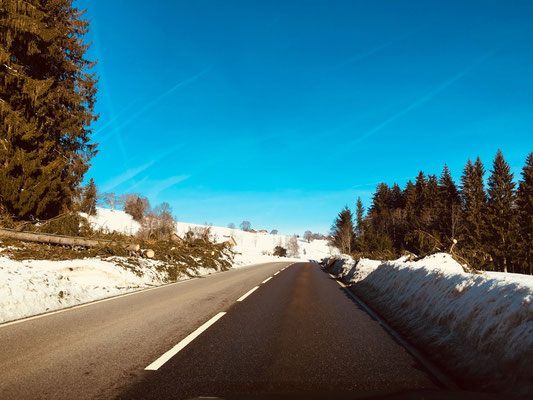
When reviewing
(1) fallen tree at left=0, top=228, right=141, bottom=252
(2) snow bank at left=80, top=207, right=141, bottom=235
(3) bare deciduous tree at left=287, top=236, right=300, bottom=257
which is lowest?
(3) bare deciduous tree at left=287, top=236, right=300, bottom=257

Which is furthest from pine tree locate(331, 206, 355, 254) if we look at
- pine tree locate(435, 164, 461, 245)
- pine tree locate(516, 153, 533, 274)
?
pine tree locate(516, 153, 533, 274)

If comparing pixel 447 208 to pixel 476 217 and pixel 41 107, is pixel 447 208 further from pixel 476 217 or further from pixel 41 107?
pixel 41 107

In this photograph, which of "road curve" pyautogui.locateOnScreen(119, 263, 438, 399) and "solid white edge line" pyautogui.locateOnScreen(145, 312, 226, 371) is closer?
"road curve" pyautogui.locateOnScreen(119, 263, 438, 399)

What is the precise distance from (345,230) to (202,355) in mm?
67570

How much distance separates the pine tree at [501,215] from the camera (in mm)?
34438

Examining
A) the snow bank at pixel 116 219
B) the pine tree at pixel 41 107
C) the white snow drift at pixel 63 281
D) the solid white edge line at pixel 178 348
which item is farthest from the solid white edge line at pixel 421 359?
the snow bank at pixel 116 219

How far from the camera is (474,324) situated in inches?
163

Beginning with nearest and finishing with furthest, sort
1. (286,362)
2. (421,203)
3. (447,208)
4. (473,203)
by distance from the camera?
1. (286,362)
2. (473,203)
3. (447,208)
4. (421,203)

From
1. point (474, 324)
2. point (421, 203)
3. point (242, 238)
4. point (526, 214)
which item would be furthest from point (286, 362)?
point (242, 238)

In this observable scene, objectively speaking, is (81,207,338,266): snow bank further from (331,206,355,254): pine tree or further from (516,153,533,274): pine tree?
(516,153,533,274): pine tree

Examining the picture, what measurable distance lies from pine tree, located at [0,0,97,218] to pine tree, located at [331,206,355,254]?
55.7 metres

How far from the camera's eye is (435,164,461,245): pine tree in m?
41.2

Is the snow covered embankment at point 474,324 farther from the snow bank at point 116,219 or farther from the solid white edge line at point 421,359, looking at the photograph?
the snow bank at point 116,219

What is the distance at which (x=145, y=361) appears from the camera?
3.81 m
